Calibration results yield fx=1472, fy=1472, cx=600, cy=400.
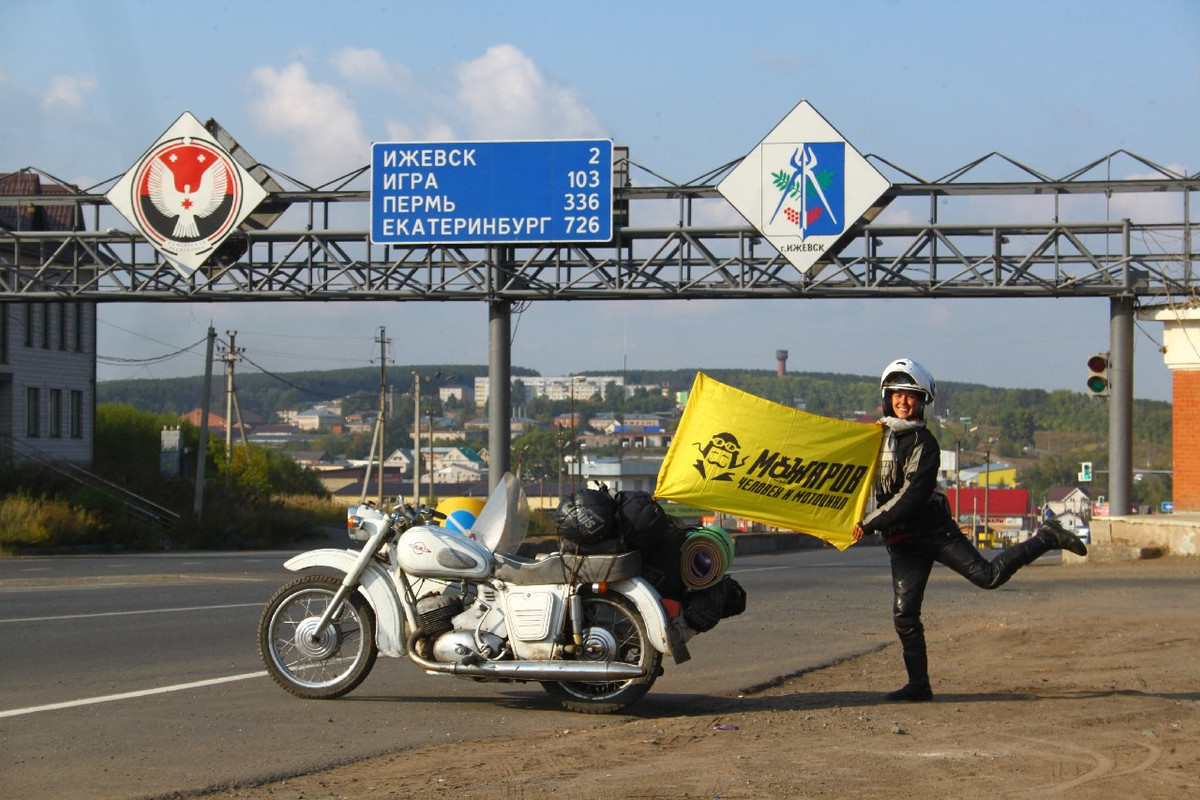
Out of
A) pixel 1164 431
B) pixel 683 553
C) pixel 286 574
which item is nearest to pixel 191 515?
pixel 286 574

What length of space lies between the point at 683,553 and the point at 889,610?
848cm

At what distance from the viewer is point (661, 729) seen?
24.8 feet

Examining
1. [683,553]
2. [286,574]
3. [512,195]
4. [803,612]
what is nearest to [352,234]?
[512,195]

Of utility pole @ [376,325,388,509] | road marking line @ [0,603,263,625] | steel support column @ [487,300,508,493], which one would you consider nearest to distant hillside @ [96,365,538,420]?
utility pole @ [376,325,388,509]

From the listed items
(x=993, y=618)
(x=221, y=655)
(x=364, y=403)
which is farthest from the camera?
(x=364, y=403)

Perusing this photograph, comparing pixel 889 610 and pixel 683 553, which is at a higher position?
pixel 683 553

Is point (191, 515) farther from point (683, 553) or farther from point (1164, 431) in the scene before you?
point (1164, 431)

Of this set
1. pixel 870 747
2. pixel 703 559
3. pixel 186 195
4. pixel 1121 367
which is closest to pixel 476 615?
pixel 703 559

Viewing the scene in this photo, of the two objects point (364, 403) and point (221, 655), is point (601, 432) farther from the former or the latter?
point (221, 655)

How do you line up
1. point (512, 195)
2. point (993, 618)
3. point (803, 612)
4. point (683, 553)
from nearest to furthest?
1. point (683, 553)
2. point (993, 618)
3. point (803, 612)
4. point (512, 195)

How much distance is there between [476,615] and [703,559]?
1.33 m

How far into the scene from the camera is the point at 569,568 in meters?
8.24

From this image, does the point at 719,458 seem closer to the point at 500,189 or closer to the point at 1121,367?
the point at 500,189

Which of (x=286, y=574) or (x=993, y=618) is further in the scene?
(x=286, y=574)
